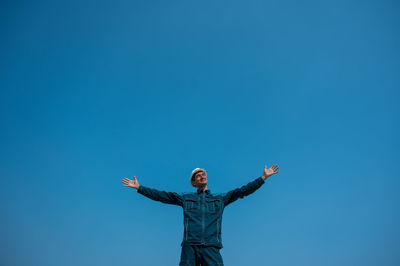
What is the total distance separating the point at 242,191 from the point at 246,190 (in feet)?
0.32

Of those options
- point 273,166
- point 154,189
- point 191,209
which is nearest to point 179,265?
point 191,209

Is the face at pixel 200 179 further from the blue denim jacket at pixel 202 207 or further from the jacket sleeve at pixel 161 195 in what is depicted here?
the jacket sleeve at pixel 161 195

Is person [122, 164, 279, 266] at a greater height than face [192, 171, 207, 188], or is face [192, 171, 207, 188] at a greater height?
face [192, 171, 207, 188]

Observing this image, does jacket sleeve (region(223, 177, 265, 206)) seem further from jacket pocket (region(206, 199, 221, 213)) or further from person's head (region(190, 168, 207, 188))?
person's head (region(190, 168, 207, 188))

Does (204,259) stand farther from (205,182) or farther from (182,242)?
(205,182)

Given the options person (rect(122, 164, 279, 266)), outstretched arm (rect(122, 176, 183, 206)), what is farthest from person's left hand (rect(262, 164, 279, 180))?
outstretched arm (rect(122, 176, 183, 206))

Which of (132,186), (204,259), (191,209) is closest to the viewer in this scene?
(204,259)

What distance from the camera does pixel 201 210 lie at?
7316 mm

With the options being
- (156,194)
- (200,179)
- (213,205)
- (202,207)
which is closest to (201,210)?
(202,207)

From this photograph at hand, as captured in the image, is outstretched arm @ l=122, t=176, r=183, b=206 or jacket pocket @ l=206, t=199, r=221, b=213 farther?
outstretched arm @ l=122, t=176, r=183, b=206

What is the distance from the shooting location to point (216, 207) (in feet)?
24.3

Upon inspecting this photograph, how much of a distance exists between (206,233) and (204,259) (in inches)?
19.9

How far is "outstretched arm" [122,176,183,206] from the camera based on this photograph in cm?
774

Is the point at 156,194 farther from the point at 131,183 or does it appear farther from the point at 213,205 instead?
the point at 213,205
